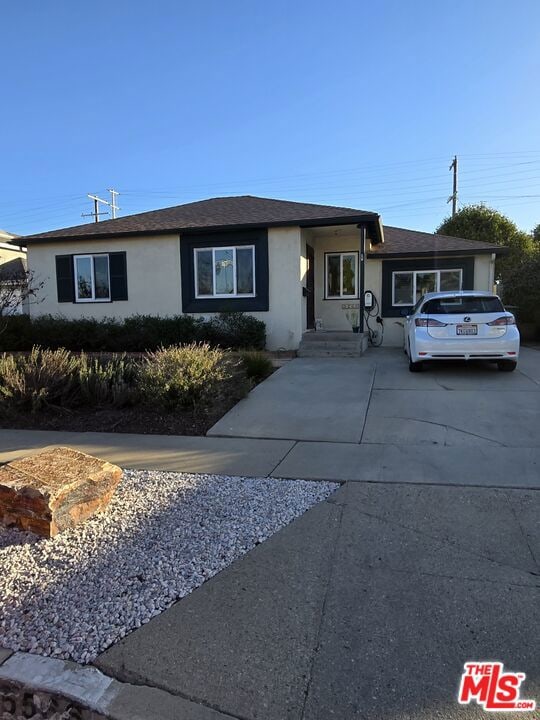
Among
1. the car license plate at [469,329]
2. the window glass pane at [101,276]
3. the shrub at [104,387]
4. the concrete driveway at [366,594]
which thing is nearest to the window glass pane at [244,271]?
the window glass pane at [101,276]

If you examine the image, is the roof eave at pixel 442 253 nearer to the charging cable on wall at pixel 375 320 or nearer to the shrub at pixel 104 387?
the charging cable on wall at pixel 375 320

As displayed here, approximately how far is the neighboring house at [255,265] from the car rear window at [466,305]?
403 centimetres

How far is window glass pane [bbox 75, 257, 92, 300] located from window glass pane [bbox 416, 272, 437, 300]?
33.7 ft

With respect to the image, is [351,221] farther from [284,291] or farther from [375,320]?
[375,320]

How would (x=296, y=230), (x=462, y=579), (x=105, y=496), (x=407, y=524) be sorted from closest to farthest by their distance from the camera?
(x=462, y=579), (x=407, y=524), (x=105, y=496), (x=296, y=230)

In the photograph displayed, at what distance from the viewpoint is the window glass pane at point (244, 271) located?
13.8m

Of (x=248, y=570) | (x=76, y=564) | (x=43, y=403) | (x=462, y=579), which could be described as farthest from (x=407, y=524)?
(x=43, y=403)

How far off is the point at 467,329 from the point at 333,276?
753cm

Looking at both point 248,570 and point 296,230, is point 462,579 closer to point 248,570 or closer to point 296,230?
point 248,570

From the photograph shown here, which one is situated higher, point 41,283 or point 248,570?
point 41,283

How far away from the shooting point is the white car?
30.3 feet

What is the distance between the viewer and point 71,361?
8.41 m

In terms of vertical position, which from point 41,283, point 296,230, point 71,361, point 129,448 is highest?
point 296,230

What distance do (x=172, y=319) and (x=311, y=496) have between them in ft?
32.8
